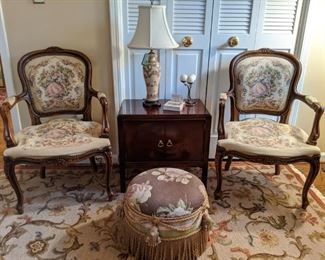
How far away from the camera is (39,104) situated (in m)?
2.16

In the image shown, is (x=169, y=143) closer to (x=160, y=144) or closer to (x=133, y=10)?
(x=160, y=144)

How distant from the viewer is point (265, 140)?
1.94 metres

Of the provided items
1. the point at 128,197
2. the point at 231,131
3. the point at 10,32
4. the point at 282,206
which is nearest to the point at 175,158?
the point at 231,131

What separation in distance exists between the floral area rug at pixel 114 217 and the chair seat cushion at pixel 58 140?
17.4 inches

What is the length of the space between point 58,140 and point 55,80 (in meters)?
0.52

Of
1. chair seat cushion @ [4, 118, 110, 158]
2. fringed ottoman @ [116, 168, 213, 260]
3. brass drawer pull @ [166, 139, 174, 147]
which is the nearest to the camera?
fringed ottoman @ [116, 168, 213, 260]

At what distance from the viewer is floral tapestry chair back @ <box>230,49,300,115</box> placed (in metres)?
2.20

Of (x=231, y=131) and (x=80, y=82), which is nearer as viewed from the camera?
(x=231, y=131)

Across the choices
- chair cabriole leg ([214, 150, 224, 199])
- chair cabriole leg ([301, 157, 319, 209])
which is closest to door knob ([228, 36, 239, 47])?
chair cabriole leg ([214, 150, 224, 199])

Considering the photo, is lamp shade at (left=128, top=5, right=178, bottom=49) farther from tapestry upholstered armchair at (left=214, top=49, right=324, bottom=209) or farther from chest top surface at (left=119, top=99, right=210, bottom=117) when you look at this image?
tapestry upholstered armchair at (left=214, top=49, right=324, bottom=209)

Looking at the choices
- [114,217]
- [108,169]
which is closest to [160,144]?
[108,169]

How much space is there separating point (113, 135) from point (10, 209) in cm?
96

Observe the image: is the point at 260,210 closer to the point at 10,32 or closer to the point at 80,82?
the point at 80,82

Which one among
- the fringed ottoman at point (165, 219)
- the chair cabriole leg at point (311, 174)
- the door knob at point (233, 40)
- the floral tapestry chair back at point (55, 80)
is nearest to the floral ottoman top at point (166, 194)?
the fringed ottoman at point (165, 219)
